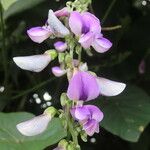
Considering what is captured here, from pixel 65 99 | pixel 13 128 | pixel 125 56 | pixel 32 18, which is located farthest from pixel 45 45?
pixel 65 99

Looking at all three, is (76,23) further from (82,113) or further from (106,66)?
(106,66)

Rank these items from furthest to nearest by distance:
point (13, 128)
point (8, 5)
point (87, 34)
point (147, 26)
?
point (147, 26)
point (8, 5)
point (13, 128)
point (87, 34)

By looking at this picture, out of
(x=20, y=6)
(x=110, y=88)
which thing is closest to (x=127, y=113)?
(x=20, y=6)

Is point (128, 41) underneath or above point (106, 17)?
underneath

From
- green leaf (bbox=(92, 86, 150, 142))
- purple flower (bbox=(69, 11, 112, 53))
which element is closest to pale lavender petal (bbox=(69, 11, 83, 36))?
purple flower (bbox=(69, 11, 112, 53))

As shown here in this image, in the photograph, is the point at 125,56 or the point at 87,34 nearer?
the point at 87,34

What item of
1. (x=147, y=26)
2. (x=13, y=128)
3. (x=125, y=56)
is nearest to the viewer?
(x=13, y=128)

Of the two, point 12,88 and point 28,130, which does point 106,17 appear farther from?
point 28,130
